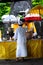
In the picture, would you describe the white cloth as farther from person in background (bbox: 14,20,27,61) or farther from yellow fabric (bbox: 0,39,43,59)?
yellow fabric (bbox: 0,39,43,59)

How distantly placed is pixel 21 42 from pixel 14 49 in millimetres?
647

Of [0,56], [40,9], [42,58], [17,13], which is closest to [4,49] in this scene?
[0,56]

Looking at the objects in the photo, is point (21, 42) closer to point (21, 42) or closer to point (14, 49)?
point (21, 42)

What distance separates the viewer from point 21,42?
1070cm

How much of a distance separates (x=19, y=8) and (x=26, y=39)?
406 inches

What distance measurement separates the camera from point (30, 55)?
11.4 m

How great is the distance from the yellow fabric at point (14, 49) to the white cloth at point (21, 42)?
13.6 inches

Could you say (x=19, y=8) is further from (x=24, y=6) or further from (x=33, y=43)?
(x=33, y=43)

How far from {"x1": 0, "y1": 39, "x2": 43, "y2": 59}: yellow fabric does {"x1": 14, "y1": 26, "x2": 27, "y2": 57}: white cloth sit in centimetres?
34

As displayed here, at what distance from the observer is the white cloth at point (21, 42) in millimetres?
10680

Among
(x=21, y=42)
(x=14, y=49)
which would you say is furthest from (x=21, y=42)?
(x=14, y=49)

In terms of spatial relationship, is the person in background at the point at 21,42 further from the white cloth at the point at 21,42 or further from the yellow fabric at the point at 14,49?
the yellow fabric at the point at 14,49

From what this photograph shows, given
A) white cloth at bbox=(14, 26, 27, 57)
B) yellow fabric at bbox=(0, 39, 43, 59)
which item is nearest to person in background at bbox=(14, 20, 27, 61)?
white cloth at bbox=(14, 26, 27, 57)

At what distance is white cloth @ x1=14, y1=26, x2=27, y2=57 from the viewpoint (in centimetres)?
1068
